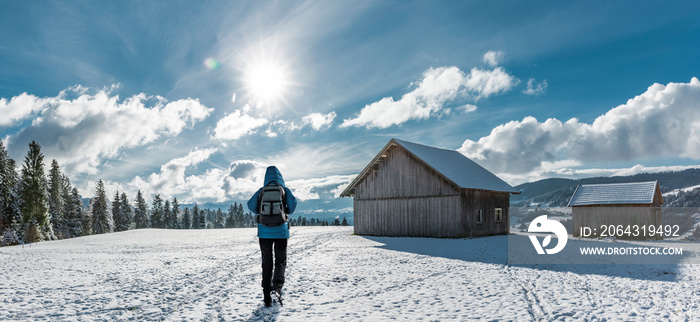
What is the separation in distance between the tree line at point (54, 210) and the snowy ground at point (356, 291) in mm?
20004

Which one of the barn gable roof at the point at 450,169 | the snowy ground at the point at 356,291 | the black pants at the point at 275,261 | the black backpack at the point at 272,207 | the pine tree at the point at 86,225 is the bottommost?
the pine tree at the point at 86,225

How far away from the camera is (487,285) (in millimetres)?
9742

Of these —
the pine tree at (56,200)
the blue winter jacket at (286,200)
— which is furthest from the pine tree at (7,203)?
the blue winter jacket at (286,200)

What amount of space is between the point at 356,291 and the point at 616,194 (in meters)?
33.2

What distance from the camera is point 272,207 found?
7996 mm

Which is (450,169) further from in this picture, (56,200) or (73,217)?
(73,217)

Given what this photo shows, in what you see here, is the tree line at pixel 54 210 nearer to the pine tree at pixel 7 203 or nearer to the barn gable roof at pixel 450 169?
the pine tree at pixel 7 203

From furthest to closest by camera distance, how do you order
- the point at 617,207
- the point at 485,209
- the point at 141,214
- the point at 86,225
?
the point at 141,214 < the point at 86,225 < the point at 617,207 < the point at 485,209

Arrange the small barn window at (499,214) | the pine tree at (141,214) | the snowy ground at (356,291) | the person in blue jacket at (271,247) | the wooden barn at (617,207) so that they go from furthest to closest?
the pine tree at (141,214)
the wooden barn at (617,207)
the small barn window at (499,214)
the person in blue jacket at (271,247)
the snowy ground at (356,291)

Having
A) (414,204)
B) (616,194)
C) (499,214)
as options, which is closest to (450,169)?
(414,204)

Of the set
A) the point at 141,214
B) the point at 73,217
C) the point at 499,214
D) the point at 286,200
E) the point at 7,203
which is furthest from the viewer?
the point at 141,214

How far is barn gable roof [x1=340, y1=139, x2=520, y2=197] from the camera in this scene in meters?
26.1

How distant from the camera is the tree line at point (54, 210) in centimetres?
4462

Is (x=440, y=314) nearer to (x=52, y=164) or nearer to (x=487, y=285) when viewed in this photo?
(x=487, y=285)
